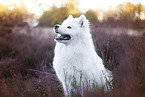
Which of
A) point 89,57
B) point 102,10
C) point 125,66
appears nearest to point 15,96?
point 125,66

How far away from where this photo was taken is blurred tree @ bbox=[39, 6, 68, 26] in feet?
87.3

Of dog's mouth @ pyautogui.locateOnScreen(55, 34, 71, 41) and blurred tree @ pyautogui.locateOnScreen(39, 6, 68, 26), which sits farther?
blurred tree @ pyautogui.locateOnScreen(39, 6, 68, 26)

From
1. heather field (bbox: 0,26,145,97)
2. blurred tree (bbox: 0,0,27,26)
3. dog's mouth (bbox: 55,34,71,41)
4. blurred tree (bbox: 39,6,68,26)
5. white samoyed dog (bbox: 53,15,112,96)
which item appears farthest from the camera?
blurred tree (bbox: 39,6,68,26)

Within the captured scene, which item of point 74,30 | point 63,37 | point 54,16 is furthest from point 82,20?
point 54,16

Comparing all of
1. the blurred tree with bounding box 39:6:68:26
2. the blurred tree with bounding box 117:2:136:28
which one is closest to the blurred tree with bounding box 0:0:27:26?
the blurred tree with bounding box 117:2:136:28

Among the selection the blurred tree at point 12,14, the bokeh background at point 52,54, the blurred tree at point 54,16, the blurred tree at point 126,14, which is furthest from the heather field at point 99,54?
the blurred tree at point 54,16

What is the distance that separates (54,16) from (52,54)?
2395cm

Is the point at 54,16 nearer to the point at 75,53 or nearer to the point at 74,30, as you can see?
the point at 74,30

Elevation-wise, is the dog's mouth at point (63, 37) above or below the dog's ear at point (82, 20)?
below

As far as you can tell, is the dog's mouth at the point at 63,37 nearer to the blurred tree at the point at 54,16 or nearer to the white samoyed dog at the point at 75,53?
the white samoyed dog at the point at 75,53

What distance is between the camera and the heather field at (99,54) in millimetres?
1295

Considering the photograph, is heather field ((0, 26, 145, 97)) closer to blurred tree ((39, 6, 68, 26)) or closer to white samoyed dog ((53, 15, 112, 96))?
white samoyed dog ((53, 15, 112, 96))

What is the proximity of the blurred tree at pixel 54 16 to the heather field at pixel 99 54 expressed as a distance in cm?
1917

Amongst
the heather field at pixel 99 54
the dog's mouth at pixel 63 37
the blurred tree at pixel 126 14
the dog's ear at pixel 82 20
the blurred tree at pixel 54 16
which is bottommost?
the heather field at pixel 99 54
